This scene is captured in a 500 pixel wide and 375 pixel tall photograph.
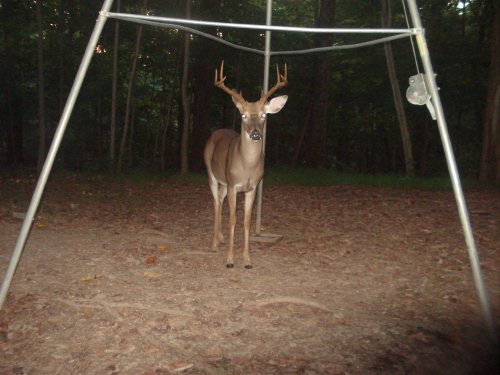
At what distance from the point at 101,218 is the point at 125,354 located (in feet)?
16.8

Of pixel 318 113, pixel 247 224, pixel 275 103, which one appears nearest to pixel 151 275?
pixel 247 224

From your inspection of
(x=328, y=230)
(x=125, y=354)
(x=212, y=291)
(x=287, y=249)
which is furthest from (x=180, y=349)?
(x=328, y=230)

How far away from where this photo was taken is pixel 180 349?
3.34m

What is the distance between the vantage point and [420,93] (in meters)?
3.46

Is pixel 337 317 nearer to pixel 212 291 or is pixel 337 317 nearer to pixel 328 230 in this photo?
pixel 212 291

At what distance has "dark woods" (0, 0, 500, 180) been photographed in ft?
50.5

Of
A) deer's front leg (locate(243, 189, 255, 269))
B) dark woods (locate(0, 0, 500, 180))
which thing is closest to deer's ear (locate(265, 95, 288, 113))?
deer's front leg (locate(243, 189, 255, 269))

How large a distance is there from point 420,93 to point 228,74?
16.0 meters

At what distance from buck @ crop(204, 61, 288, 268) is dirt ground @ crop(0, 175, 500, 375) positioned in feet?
1.64

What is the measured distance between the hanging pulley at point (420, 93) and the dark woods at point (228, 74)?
9.52 metres

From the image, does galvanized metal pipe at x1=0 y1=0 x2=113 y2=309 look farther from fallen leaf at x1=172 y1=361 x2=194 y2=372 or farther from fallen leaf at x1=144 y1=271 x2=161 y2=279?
fallen leaf at x1=144 y1=271 x2=161 y2=279

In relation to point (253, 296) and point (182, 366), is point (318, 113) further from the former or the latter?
point (182, 366)

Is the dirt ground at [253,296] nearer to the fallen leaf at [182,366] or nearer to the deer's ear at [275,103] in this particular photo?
the fallen leaf at [182,366]

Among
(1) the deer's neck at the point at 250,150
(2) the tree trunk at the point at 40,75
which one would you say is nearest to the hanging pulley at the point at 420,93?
(1) the deer's neck at the point at 250,150
